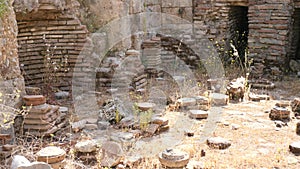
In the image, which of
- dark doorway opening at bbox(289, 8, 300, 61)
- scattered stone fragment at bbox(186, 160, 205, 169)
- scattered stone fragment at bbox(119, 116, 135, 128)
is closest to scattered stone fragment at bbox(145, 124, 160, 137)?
scattered stone fragment at bbox(119, 116, 135, 128)

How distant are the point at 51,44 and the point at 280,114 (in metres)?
4.23

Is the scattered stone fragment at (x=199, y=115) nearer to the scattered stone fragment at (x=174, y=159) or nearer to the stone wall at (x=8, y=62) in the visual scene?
the scattered stone fragment at (x=174, y=159)

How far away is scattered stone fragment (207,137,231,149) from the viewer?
5.09m

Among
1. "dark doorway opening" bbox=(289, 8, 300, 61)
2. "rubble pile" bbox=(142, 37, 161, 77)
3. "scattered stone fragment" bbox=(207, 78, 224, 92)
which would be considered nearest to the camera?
"scattered stone fragment" bbox=(207, 78, 224, 92)

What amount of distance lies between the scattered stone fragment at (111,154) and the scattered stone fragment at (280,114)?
2.79 meters

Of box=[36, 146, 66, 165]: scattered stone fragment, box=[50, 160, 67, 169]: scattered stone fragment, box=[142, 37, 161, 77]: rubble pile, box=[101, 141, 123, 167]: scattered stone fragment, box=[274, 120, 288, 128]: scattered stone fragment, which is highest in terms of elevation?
box=[142, 37, 161, 77]: rubble pile

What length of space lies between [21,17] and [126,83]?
2.26 metres

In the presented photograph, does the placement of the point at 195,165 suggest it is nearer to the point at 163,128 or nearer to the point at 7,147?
the point at 163,128

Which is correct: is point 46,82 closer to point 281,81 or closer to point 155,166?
point 155,166

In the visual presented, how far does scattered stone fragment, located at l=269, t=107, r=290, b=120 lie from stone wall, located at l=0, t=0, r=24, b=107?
12.8 feet

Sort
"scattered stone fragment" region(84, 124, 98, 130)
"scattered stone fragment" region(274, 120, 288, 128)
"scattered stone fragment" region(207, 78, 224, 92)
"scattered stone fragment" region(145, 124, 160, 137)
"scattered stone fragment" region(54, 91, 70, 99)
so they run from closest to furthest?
1. "scattered stone fragment" region(145, 124, 160, 137)
2. "scattered stone fragment" region(84, 124, 98, 130)
3. "scattered stone fragment" region(274, 120, 288, 128)
4. "scattered stone fragment" region(54, 91, 70, 99)
5. "scattered stone fragment" region(207, 78, 224, 92)

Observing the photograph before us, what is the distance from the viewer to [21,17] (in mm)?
6660

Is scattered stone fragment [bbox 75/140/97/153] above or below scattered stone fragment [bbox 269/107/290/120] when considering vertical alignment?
above

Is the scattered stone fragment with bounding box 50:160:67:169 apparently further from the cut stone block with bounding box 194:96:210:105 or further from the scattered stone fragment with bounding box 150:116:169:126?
the cut stone block with bounding box 194:96:210:105
